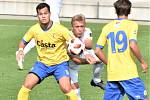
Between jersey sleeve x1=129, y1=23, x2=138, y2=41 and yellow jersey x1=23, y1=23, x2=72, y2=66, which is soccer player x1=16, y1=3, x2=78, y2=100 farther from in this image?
jersey sleeve x1=129, y1=23, x2=138, y2=41

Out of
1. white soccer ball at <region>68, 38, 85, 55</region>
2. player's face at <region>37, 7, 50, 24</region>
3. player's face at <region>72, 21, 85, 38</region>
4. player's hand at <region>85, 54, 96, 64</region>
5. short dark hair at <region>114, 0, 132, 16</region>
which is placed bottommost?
player's hand at <region>85, 54, 96, 64</region>

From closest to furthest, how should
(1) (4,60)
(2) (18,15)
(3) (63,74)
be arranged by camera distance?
1. (3) (63,74)
2. (1) (4,60)
3. (2) (18,15)

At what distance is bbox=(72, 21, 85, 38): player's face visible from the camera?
30.5 ft

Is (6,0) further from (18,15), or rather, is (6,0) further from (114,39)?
(114,39)

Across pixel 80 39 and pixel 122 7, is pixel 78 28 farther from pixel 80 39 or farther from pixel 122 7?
pixel 122 7

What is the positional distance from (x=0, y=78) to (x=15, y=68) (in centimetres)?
140

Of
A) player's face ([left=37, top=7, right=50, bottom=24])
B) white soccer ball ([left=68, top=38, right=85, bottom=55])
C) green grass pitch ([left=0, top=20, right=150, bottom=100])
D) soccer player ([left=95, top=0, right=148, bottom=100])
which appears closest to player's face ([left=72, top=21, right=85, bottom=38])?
white soccer ball ([left=68, top=38, right=85, bottom=55])

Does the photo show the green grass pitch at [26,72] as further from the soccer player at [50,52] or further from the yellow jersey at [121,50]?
the yellow jersey at [121,50]

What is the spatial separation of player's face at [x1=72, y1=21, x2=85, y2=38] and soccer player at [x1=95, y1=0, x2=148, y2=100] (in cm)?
126

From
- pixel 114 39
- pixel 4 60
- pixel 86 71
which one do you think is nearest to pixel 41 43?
pixel 114 39

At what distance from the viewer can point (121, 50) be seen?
7.98 m

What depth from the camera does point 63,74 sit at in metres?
9.06

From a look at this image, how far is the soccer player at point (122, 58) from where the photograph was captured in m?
7.95

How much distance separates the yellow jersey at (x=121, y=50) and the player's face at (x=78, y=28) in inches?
50.2
